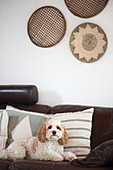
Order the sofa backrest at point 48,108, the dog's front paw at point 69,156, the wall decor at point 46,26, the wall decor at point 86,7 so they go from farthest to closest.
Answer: the wall decor at point 46,26
the wall decor at point 86,7
the sofa backrest at point 48,108
the dog's front paw at point 69,156

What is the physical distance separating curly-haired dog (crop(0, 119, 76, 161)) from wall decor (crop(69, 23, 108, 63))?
96cm

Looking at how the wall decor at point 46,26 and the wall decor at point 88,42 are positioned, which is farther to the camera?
the wall decor at point 46,26

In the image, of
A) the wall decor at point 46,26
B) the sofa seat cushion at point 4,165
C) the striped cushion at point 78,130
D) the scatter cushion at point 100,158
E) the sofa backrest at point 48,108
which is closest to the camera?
the scatter cushion at point 100,158

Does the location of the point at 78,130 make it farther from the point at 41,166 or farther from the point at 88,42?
the point at 88,42

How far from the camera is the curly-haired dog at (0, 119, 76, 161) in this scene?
5.90 ft

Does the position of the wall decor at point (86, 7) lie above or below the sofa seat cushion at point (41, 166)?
above

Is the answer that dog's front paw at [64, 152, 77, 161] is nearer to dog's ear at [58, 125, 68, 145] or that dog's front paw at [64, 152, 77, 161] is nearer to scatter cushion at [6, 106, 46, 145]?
dog's ear at [58, 125, 68, 145]

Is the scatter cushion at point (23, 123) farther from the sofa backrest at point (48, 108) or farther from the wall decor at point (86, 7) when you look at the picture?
the wall decor at point (86, 7)

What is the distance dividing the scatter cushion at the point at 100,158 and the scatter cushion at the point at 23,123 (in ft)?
2.42

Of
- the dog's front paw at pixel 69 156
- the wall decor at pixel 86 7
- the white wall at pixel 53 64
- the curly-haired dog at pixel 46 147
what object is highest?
the wall decor at pixel 86 7

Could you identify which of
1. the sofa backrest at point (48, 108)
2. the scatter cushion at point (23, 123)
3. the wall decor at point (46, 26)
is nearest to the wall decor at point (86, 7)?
the wall decor at point (46, 26)

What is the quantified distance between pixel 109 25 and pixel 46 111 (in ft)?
3.93

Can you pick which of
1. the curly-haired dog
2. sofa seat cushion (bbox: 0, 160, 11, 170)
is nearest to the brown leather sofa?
sofa seat cushion (bbox: 0, 160, 11, 170)

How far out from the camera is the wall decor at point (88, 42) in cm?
242
